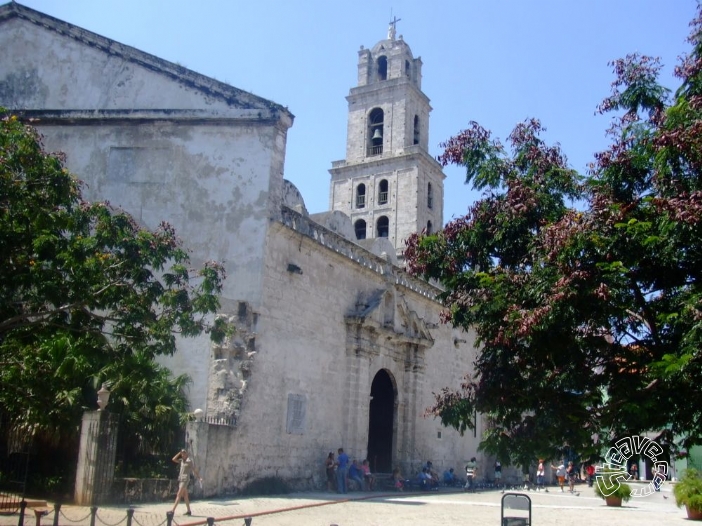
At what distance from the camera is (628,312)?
808cm

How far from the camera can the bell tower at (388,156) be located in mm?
42562

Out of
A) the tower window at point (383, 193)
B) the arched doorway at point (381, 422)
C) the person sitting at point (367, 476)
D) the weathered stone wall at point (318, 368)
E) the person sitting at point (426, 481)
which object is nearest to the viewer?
the weathered stone wall at point (318, 368)

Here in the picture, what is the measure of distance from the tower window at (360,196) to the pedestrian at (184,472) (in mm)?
30989

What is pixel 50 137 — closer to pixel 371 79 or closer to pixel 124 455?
pixel 124 455

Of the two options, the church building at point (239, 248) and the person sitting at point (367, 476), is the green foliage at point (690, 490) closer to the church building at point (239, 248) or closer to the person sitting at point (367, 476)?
the person sitting at point (367, 476)

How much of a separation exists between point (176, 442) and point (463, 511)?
21.3 feet

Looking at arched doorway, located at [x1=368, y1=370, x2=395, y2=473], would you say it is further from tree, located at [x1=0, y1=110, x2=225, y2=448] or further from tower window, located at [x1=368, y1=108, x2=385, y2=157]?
tower window, located at [x1=368, y1=108, x2=385, y2=157]

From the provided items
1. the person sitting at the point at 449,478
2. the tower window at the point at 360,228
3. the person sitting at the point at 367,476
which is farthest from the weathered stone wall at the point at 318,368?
the tower window at the point at 360,228

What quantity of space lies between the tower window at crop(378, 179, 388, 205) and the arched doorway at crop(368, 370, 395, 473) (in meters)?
20.9

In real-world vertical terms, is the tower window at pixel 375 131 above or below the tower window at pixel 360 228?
above

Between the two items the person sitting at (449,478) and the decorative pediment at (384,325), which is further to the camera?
the person sitting at (449,478)

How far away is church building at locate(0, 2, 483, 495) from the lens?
54.7 ft

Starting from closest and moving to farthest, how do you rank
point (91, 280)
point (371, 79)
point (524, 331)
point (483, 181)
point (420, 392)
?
1. point (524, 331)
2. point (483, 181)
3. point (91, 280)
4. point (420, 392)
5. point (371, 79)

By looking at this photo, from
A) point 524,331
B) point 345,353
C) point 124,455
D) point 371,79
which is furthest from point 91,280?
point 371,79
